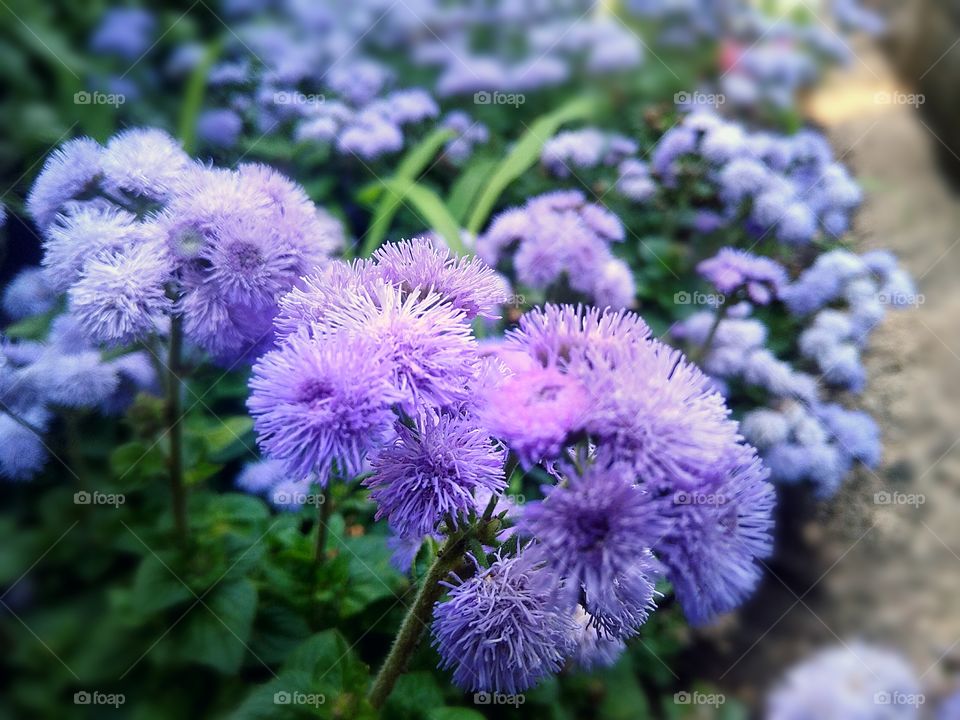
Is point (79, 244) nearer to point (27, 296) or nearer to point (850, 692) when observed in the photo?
point (27, 296)

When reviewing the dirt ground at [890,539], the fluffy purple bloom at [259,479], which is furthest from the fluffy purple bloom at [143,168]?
the dirt ground at [890,539]

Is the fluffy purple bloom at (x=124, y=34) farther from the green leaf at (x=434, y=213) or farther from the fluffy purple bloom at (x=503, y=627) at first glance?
the fluffy purple bloom at (x=503, y=627)

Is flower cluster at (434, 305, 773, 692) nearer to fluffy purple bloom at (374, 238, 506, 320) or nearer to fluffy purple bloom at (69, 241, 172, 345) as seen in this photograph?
fluffy purple bloom at (374, 238, 506, 320)

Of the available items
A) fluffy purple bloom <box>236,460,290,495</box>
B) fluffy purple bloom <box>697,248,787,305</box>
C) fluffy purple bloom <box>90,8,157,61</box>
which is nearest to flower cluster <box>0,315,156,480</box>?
fluffy purple bloom <box>236,460,290,495</box>

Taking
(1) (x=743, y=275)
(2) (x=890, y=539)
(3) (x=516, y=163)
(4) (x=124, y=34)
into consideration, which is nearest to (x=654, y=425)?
(1) (x=743, y=275)

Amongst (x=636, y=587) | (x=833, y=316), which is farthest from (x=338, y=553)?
(x=833, y=316)

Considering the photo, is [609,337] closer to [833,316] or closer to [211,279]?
[211,279]
